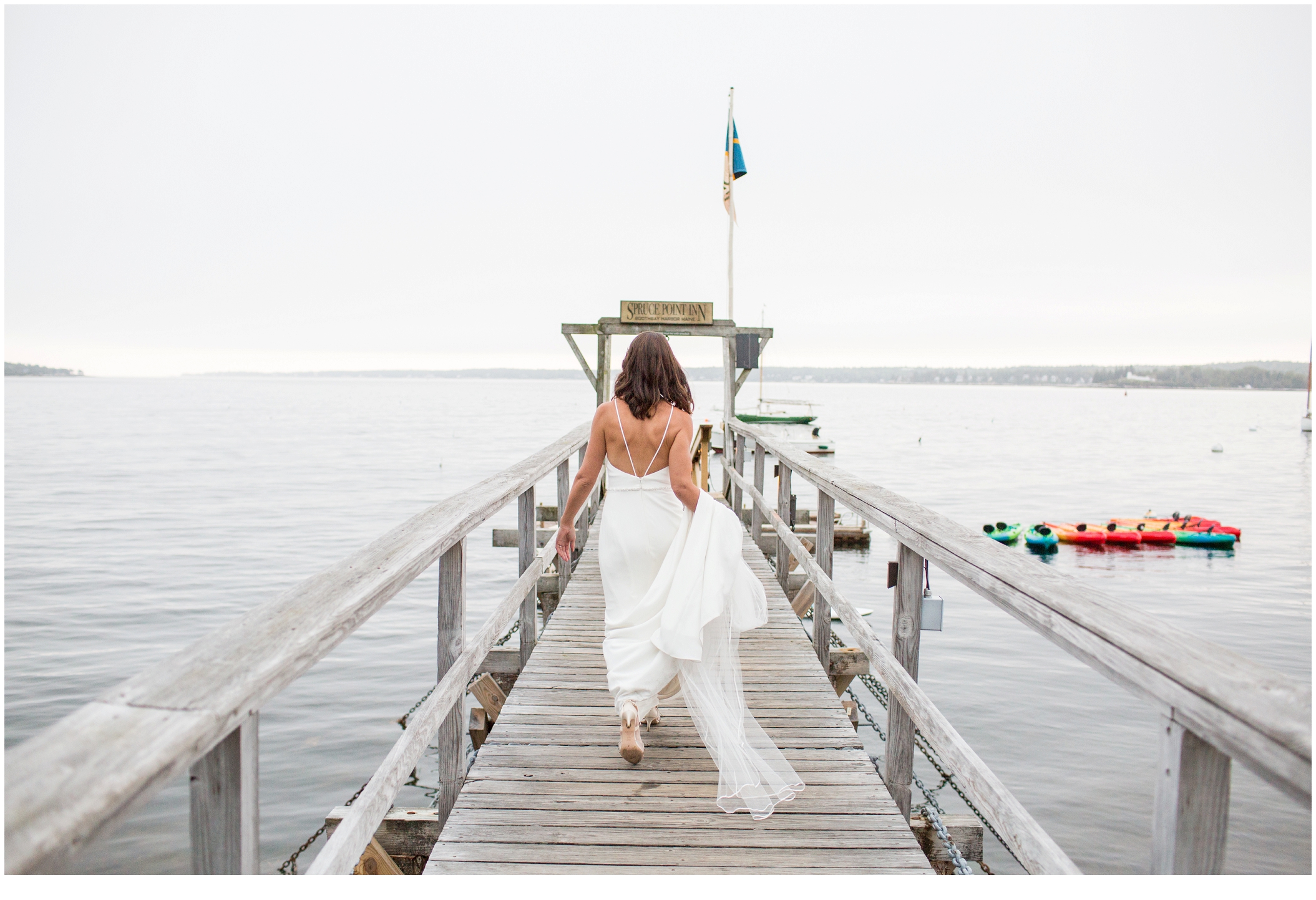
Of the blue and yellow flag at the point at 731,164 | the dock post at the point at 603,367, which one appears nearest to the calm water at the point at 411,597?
the dock post at the point at 603,367

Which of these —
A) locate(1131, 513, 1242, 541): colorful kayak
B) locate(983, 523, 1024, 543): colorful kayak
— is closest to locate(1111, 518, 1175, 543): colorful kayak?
locate(1131, 513, 1242, 541): colorful kayak

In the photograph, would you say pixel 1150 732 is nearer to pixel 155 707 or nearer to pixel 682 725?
pixel 682 725

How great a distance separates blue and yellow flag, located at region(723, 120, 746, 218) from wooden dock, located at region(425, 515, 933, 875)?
10.2m

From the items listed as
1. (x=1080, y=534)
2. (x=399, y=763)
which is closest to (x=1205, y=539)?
(x=1080, y=534)

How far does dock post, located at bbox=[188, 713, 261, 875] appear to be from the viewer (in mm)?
1365

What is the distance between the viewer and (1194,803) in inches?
54.9

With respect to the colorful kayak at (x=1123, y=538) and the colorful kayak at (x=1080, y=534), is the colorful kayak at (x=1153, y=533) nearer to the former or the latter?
the colorful kayak at (x=1123, y=538)

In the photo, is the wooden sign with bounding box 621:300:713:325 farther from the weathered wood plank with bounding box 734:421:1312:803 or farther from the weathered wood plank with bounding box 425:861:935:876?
the weathered wood plank with bounding box 425:861:935:876

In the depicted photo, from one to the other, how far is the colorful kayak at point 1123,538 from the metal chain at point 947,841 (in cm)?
2032

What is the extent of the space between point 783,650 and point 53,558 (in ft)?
57.6

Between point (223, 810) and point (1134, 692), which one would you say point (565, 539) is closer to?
point (223, 810)

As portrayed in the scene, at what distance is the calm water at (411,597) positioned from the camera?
7375 millimetres

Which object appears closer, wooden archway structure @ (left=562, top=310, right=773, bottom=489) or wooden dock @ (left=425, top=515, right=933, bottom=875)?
wooden dock @ (left=425, top=515, right=933, bottom=875)

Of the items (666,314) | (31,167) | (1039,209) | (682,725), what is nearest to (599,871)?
(682,725)
